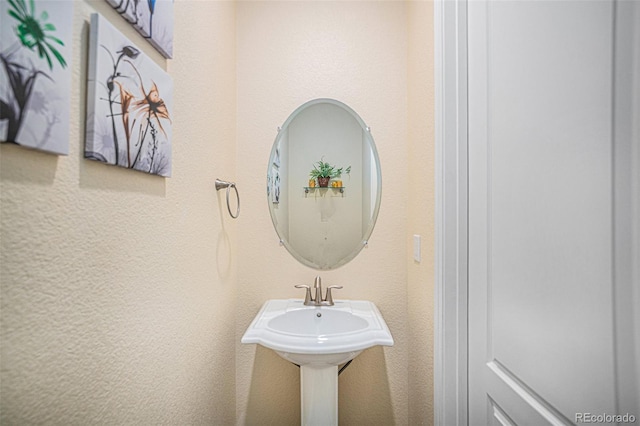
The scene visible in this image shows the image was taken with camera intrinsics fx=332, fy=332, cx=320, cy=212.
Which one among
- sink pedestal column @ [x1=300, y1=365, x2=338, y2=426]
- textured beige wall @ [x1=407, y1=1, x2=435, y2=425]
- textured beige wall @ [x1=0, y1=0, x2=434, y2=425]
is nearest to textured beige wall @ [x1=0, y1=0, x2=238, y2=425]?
textured beige wall @ [x1=0, y1=0, x2=434, y2=425]

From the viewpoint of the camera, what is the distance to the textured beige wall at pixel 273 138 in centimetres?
170

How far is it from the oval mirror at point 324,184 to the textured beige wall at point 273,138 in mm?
48

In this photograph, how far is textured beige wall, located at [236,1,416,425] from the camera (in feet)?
5.57

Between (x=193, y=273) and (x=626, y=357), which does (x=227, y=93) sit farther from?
(x=626, y=357)

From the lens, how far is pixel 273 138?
1.76 metres

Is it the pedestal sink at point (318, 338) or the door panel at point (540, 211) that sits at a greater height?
the door panel at point (540, 211)

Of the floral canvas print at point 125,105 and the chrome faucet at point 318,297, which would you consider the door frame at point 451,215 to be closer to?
the chrome faucet at point 318,297

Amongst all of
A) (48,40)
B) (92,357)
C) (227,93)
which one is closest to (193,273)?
(92,357)

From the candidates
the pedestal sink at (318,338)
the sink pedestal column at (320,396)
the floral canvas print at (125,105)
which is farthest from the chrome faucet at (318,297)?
the floral canvas print at (125,105)

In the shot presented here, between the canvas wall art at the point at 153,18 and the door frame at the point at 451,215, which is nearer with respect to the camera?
the canvas wall art at the point at 153,18

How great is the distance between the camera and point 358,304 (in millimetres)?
1661

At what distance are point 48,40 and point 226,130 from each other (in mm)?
1042

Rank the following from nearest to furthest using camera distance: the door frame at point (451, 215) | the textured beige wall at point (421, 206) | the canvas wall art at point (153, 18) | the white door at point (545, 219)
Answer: the white door at point (545, 219)
the canvas wall art at point (153, 18)
the door frame at point (451, 215)
the textured beige wall at point (421, 206)

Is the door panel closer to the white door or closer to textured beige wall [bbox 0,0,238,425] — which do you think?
the white door
